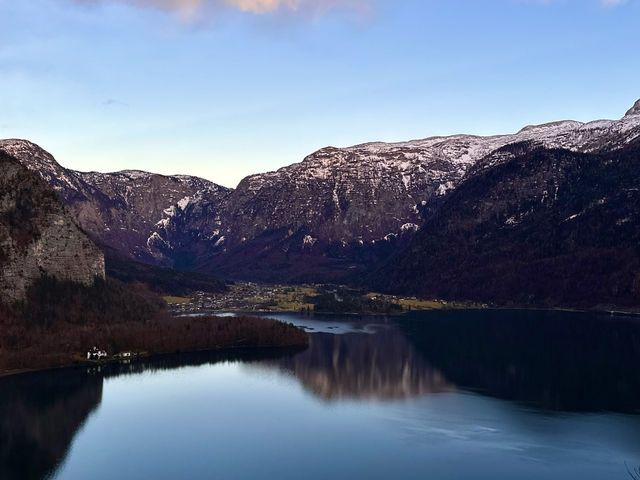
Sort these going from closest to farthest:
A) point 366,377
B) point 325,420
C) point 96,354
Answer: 1. point 325,420
2. point 366,377
3. point 96,354

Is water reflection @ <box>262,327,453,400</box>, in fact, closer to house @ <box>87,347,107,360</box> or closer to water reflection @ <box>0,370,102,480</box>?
house @ <box>87,347,107,360</box>

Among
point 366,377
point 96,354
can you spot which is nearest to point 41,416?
point 96,354

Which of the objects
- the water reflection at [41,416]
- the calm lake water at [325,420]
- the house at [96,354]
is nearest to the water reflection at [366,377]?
the calm lake water at [325,420]

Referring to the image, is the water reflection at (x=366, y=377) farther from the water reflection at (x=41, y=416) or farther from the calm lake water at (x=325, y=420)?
the water reflection at (x=41, y=416)

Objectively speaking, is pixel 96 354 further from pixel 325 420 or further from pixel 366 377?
pixel 325 420

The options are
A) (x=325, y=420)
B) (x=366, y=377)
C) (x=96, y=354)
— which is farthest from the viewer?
(x=96, y=354)

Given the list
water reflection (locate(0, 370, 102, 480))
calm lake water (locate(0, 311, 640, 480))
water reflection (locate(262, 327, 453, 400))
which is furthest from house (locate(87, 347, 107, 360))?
water reflection (locate(262, 327, 453, 400))

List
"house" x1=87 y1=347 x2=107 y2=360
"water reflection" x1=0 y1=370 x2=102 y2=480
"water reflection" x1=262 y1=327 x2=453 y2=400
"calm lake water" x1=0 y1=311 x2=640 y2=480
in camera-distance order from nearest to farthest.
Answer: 1. "calm lake water" x1=0 y1=311 x2=640 y2=480
2. "water reflection" x1=0 y1=370 x2=102 y2=480
3. "water reflection" x1=262 y1=327 x2=453 y2=400
4. "house" x1=87 y1=347 x2=107 y2=360

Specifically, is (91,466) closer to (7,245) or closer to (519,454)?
(519,454)
